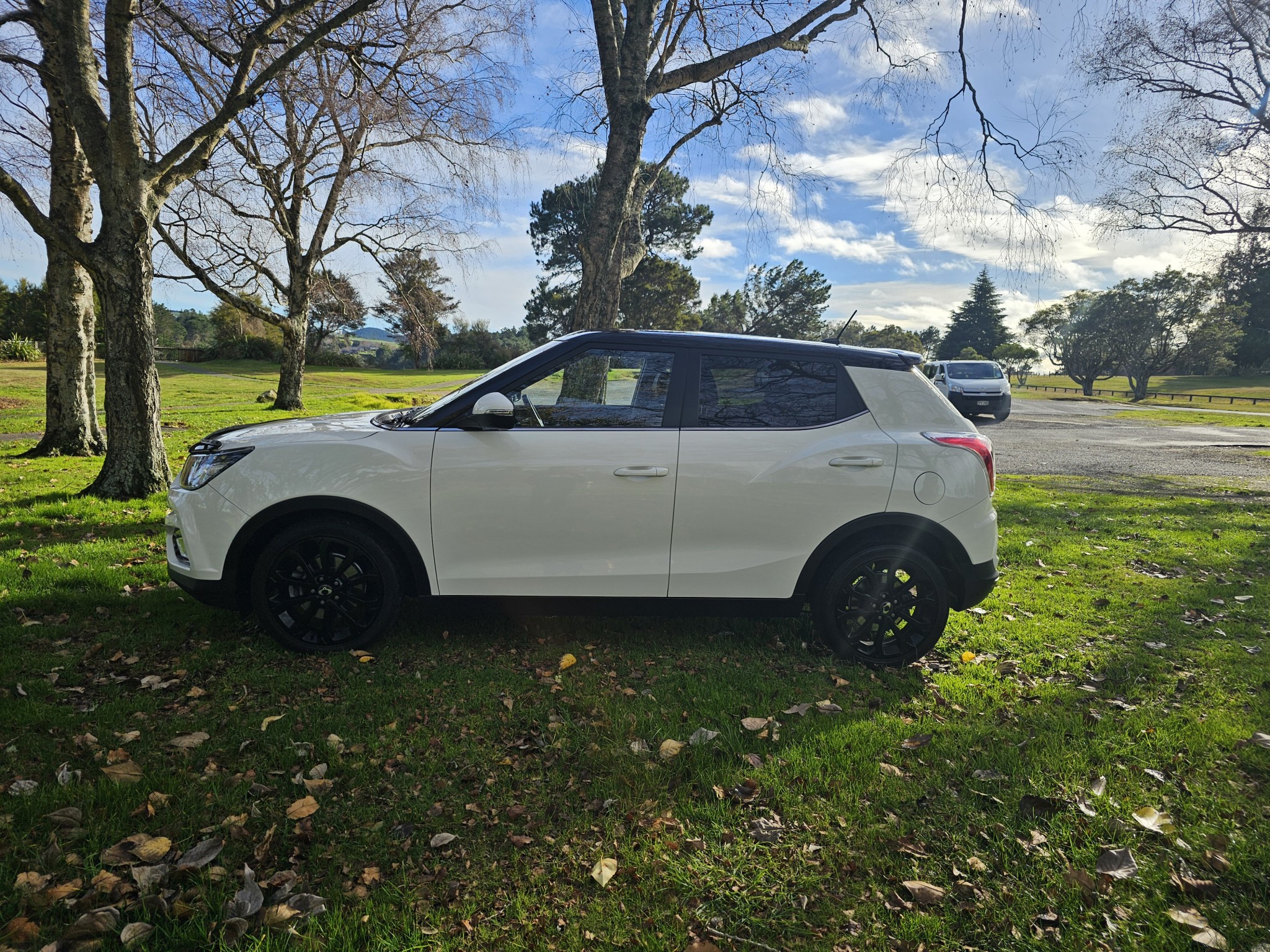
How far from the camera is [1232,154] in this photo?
52.4ft

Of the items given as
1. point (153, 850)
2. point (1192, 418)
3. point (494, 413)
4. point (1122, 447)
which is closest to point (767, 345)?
point (494, 413)

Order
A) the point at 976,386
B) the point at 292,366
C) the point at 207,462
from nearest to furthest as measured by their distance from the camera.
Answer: the point at 207,462, the point at 292,366, the point at 976,386

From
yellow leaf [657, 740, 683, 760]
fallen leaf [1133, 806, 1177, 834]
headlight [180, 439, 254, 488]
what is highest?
headlight [180, 439, 254, 488]

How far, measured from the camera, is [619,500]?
141 inches

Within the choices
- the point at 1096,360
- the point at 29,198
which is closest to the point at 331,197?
the point at 29,198

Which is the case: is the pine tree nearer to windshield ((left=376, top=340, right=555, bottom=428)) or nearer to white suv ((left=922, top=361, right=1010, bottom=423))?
white suv ((left=922, top=361, right=1010, bottom=423))

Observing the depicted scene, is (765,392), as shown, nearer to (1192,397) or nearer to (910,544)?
(910,544)

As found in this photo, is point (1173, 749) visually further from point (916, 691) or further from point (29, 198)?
point (29, 198)

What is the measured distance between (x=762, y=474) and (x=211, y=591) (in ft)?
10.4

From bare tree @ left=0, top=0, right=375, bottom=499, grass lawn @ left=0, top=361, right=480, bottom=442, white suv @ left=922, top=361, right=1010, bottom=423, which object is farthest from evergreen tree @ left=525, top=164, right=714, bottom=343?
bare tree @ left=0, top=0, right=375, bottom=499

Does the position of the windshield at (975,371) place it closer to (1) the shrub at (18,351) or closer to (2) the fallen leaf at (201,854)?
(2) the fallen leaf at (201,854)

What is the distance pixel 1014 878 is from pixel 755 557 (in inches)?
71.8

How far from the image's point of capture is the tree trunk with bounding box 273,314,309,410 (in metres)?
19.1

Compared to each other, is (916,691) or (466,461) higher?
(466,461)
